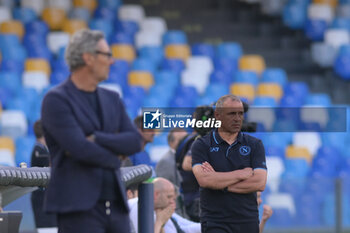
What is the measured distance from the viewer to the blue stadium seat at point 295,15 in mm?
17859

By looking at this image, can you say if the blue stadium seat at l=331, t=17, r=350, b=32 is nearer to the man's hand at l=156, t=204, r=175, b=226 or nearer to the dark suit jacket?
the man's hand at l=156, t=204, r=175, b=226

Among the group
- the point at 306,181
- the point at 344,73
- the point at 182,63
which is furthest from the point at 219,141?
the point at 344,73

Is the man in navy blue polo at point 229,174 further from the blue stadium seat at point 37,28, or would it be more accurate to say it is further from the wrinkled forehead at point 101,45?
the blue stadium seat at point 37,28

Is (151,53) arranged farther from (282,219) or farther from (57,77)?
(282,219)

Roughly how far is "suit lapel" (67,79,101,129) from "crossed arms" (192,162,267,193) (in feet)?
4.93

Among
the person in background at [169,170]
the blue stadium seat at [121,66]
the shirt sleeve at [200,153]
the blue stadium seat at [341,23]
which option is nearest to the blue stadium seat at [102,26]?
the blue stadium seat at [121,66]

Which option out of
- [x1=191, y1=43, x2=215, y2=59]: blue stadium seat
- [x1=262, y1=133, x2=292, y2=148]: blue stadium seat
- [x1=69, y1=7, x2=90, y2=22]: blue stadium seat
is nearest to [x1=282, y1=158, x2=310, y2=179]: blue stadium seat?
[x1=262, y1=133, x2=292, y2=148]: blue stadium seat

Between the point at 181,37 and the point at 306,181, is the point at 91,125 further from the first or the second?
the point at 181,37

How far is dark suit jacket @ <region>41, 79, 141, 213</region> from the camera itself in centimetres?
441

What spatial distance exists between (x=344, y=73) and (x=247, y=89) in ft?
7.22

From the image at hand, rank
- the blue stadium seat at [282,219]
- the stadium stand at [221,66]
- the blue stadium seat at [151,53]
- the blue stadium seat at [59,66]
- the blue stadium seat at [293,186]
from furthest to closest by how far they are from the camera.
Answer: the blue stadium seat at [151,53]
the blue stadium seat at [59,66]
the stadium stand at [221,66]
the blue stadium seat at [282,219]
the blue stadium seat at [293,186]

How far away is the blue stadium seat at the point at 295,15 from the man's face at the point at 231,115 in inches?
477

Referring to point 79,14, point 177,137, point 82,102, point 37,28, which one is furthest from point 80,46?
point 79,14

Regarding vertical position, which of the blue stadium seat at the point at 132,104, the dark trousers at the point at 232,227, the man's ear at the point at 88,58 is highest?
the blue stadium seat at the point at 132,104
